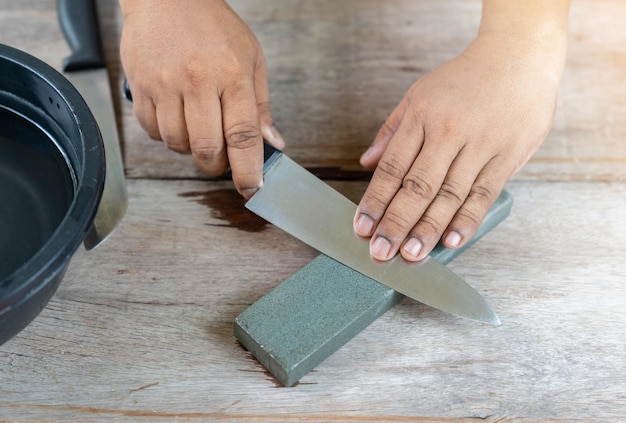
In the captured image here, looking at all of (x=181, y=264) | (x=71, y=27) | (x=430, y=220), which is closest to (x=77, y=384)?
(x=181, y=264)

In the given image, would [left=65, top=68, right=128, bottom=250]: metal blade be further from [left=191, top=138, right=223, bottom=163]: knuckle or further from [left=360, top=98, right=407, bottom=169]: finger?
[left=360, top=98, right=407, bottom=169]: finger

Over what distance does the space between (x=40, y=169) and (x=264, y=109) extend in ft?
0.86

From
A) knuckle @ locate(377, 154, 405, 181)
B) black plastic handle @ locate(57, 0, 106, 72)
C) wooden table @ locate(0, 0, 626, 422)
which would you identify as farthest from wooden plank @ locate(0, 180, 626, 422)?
black plastic handle @ locate(57, 0, 106, 72)

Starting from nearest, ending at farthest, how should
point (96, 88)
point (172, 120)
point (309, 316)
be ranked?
1. point (309, 316)
2. point (172, 120)
3. point (96, 88)

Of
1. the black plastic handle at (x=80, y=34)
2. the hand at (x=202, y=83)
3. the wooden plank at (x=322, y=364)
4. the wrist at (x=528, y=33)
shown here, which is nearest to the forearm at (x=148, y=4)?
the hand at (x=202, y=83)

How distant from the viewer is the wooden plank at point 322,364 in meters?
0.66

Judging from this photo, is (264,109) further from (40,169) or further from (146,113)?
(40,169)

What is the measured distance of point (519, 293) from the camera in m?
0.75

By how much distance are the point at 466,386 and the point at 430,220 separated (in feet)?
0.58

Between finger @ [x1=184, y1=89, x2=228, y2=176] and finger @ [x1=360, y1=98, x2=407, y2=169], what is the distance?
174 millimetres

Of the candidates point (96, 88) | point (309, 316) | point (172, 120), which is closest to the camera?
point (309, 316)

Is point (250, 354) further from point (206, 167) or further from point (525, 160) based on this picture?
point (525, 160)

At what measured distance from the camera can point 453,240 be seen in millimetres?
742

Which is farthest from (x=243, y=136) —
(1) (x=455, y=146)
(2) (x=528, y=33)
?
(2) (x=528, y=33)
